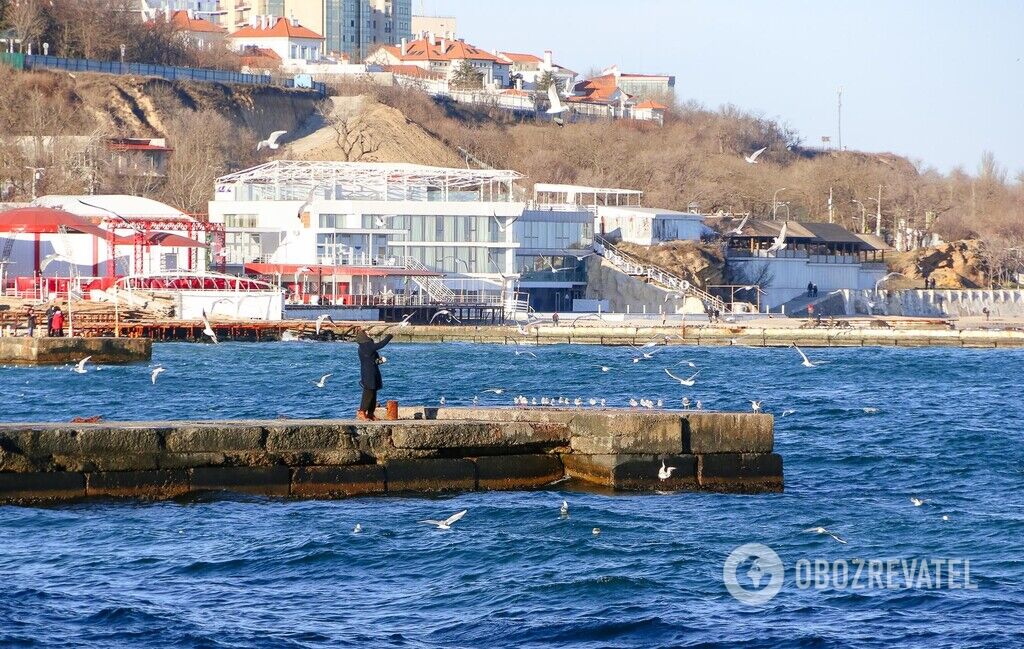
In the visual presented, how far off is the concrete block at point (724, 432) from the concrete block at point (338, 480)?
3.37 m

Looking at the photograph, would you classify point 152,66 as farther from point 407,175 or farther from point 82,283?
point 82,283

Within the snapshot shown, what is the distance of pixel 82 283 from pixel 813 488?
1837 inches

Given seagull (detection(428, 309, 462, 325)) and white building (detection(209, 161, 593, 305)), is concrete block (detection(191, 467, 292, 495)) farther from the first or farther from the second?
white building (detection(209, 161, 593, 305))

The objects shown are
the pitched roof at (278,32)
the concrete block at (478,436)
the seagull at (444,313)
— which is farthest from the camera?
the pitched roof at (278,32)

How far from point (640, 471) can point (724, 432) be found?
1.01m

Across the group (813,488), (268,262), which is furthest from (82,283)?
(813,488)

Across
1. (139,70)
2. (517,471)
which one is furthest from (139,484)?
(139,70)

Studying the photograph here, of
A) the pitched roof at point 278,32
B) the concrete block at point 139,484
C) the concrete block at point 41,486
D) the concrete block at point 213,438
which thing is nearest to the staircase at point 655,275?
the concrete block at point 213,438

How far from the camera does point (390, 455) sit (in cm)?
1770

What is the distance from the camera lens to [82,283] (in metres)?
61.9

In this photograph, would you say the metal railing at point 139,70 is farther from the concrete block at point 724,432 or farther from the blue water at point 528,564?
the concrete block at point 724,432

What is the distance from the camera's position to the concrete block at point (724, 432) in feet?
58.6

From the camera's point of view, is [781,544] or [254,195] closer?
[781,544]

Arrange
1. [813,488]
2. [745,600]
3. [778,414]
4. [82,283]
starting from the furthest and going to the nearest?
[82,283] → [778,414] → [813,488] → [745,600]
